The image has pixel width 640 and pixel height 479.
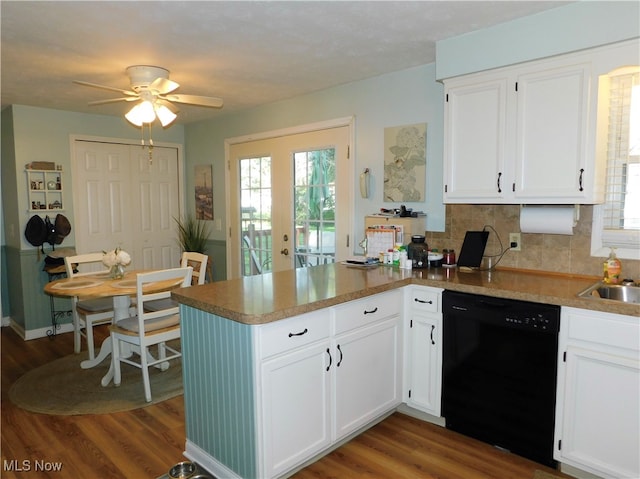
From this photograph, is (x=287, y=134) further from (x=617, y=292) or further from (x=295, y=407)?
(x=617, y=292)

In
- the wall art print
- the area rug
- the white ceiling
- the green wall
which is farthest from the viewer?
the wall art print

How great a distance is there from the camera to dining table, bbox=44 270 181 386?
3031 millimetres

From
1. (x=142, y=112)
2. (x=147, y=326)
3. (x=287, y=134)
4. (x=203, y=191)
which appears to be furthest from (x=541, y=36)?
(x=203, y=191)

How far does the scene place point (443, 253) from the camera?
121 inches

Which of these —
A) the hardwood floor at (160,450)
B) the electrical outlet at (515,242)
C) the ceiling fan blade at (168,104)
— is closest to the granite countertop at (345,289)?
the electrical outlet at (515,242)

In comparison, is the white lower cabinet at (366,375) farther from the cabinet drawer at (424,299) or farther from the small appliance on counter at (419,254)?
the small appliance on counter at (419,254)

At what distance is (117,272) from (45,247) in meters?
1.57

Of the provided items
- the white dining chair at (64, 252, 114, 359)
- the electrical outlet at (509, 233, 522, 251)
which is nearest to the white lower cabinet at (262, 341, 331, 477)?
the electrical outlet at (509, 233, 522, 251)

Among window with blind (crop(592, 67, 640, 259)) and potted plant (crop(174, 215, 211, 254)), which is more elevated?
window with blind (crop(592, 67, 640, 259))

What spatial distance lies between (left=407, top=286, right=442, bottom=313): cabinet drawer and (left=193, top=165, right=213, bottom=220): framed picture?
3.21m

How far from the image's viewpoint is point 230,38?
2.61m

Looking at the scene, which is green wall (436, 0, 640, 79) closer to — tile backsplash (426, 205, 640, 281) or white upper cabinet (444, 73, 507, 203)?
white upper cabinet (444, 73, 507, 203)

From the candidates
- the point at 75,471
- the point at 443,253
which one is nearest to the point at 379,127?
the point at 443,253

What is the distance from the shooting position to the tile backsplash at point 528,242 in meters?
2.54
